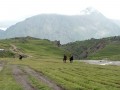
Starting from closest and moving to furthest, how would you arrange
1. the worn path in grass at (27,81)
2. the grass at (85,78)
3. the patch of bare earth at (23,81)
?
the worn path in grass at (27,81), the patch of bare earth at (23,81), the grass at (85,78)

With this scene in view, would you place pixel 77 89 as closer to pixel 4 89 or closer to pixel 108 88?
pixel 108 88

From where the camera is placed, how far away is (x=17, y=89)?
A: 4072 cm

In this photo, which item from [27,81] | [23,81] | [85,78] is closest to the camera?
[27,81]

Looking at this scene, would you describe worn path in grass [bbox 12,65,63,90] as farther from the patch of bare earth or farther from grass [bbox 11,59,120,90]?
grass [bbox 11,59,120,90]

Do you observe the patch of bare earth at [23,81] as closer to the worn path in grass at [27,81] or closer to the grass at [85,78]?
the worn path in grass at [27,81]

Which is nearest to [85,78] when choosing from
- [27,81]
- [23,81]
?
[27,81]

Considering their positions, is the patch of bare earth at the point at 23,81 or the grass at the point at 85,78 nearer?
the patch of bare earth at the point at 23,81

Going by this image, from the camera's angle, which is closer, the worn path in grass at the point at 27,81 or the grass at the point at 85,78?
the worn path in grass at the point at 27,81

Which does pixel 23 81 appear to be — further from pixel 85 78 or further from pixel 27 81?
pixel 85 78

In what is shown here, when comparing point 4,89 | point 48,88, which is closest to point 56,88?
point 48,88

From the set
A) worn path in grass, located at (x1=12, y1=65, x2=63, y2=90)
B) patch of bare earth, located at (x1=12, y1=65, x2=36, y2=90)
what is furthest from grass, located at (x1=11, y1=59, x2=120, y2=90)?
patch of bare earth, located at (x1=12, y1=65, x2=36, y2=90)

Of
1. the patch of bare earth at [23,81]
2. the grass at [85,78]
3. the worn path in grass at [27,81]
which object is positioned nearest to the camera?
the worn path in grass at [27,81]

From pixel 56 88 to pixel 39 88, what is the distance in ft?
7.64

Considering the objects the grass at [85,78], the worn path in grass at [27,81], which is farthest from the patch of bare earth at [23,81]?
the grass at [85,78]
